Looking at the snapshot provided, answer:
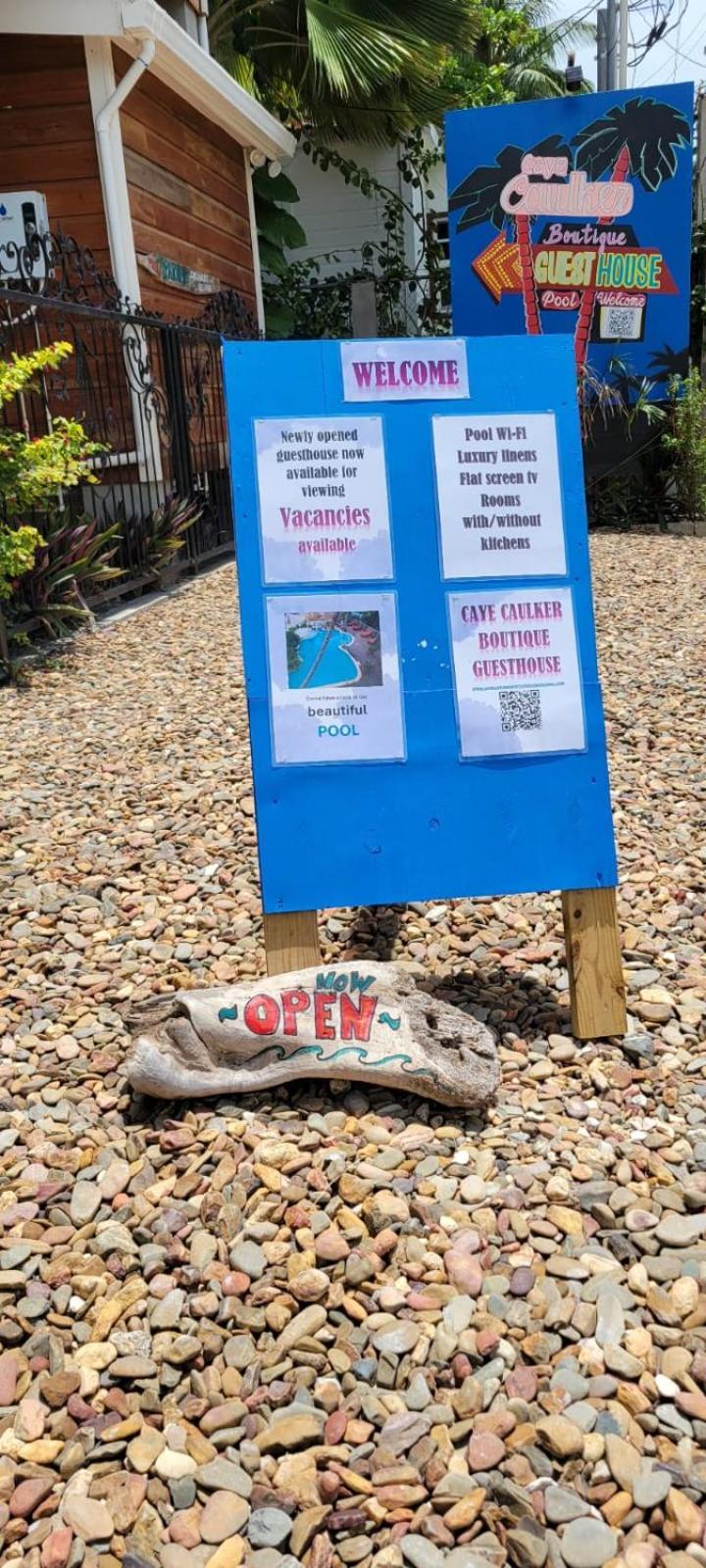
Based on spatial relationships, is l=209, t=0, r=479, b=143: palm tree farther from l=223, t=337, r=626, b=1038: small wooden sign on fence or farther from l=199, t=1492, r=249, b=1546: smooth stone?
l=199, t=1492, r=249, b=1546: smooth stone

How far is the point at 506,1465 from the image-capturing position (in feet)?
5.31

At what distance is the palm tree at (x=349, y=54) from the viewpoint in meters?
14.3

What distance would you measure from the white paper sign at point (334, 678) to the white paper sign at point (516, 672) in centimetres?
14

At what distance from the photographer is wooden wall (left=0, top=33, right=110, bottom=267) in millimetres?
8891

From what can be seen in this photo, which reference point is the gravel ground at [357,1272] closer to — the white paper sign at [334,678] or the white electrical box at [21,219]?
the white paper sign at [334,678]

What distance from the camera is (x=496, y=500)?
2566mm

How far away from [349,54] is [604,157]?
564 cm

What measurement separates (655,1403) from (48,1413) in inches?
33.8

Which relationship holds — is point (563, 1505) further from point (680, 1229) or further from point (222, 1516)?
point (680, 1229)

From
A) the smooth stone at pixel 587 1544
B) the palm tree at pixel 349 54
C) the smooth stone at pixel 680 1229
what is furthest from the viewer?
the palm tree at pixel 349 54

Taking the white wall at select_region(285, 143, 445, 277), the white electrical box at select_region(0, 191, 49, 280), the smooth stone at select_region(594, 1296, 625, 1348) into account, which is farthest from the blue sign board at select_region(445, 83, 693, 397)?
the smooth stone at select_region(594, 1296, 625, 1348)

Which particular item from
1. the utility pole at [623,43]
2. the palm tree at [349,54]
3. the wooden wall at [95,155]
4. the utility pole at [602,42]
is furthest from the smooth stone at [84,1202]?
the utility pole at [602,42]

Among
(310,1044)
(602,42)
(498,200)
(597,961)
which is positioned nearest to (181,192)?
(498,200)

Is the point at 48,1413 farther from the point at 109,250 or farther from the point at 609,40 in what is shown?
the point at 609,40
